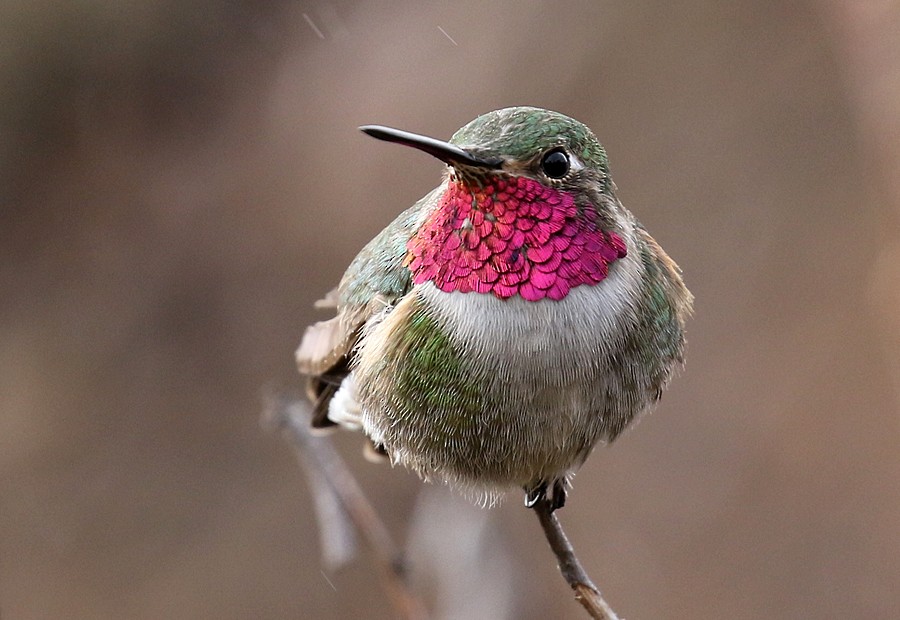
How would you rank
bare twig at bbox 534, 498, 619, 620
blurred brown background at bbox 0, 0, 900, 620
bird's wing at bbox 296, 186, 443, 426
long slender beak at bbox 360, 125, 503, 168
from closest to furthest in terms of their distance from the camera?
long slender beak at bbox 360, 125, 503, 168, bare twig at bbox 534, 498, 619, 620, bird's wing at bbox 296, 186, 443, 426, blurred brown background at bbox 0, 0, 900, 620

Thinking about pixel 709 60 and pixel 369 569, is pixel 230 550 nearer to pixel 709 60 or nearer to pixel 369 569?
pixel 369 569

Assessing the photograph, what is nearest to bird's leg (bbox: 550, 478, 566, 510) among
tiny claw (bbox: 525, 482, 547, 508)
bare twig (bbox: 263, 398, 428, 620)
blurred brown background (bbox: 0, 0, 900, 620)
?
tiny claw (bbox: 525, 482, 547, 508)

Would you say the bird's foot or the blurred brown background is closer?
the bird's foot

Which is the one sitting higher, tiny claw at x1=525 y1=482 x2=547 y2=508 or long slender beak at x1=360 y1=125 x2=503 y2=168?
long slender beak at x1=360 y1=125 x2=503 y2=168

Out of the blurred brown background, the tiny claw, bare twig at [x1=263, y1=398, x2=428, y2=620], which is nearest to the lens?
the tiny claw

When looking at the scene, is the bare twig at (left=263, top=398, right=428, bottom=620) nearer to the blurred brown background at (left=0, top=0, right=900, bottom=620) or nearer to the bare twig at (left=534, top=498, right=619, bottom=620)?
the bare twig at (left=534, top=498, right=619, bottom=620)

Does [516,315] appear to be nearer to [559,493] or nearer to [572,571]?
[572,571]
